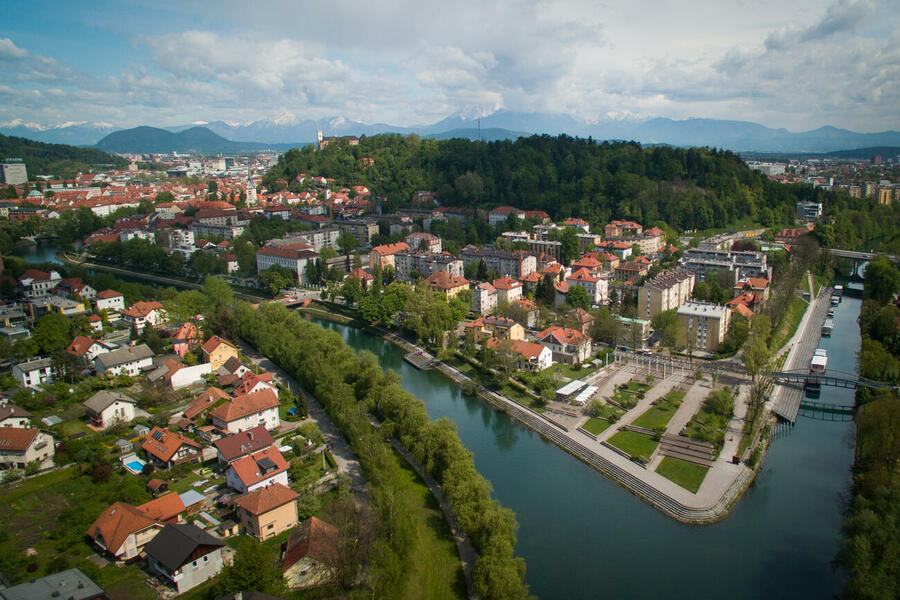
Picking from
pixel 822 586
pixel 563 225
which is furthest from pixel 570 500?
pixel 563 225

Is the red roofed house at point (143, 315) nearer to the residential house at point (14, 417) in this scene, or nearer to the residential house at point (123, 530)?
the residential house at point (14, 417)

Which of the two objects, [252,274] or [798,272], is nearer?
[798,272]

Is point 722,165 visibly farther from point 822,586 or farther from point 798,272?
point 822,586

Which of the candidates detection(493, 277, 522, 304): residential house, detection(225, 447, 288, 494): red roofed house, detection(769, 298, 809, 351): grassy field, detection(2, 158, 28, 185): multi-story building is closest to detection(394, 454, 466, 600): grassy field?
detection(225, 447, 288, 494): red roofed house

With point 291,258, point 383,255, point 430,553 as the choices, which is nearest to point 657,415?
point 430,553

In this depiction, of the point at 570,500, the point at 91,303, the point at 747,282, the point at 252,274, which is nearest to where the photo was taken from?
the point at 570,500

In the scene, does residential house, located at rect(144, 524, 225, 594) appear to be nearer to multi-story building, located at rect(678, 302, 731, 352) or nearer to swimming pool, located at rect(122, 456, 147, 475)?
swimming pool, located at rect(122, 456, 147, 475)

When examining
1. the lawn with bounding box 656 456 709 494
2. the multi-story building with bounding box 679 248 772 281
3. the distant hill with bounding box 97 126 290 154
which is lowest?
the lawn with bounding box 656 456 709 494
